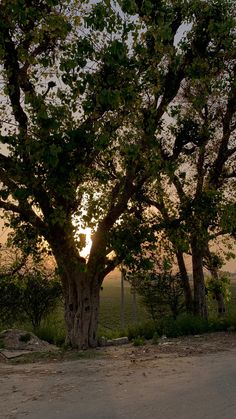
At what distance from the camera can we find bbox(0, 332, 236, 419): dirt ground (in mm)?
6891

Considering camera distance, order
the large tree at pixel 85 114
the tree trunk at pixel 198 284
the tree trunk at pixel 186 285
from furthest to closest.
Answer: the tree trunk at pixel 186 285 → the tree trunk at pixel 198 284 → the large tree at pixel 85 114

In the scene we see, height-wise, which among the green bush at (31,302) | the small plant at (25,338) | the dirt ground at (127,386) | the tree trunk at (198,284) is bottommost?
the dirt ground at (127,386)

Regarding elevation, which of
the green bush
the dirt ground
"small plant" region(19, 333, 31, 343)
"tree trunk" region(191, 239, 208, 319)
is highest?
the green bush

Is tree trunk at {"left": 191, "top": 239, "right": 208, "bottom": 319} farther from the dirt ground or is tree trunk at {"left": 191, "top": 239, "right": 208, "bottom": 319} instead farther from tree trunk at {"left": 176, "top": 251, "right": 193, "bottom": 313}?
the dirt ground

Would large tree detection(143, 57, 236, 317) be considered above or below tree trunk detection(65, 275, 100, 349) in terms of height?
above

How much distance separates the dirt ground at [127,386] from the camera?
689 cm

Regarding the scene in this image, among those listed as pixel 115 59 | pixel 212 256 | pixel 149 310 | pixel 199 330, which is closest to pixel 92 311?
pixel 199 330

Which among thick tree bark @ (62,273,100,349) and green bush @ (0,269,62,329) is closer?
thick tree bark @ (62,273,100,349)

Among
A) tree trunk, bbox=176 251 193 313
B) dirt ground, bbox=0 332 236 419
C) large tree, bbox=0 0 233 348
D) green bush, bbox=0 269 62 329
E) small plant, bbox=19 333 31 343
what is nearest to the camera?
dirt ground, bbox=0 332 236 419

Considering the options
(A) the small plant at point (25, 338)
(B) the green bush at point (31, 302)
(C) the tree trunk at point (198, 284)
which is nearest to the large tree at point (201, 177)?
(C) the tree trunk at point (198, 284)

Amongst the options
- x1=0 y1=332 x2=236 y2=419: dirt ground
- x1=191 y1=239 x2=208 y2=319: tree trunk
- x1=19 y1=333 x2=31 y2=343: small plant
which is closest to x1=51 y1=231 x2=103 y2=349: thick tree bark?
x1=19 y1=333 x2=31 y2=343: small plant

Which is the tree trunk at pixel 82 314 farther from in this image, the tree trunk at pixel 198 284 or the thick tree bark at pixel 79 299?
the tree trunk at pixel 198 284

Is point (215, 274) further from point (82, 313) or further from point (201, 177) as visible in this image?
point (82, 313)

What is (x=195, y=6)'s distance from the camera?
14852 millimetres
